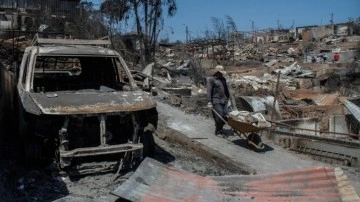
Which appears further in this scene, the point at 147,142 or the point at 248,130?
the point at 248,130

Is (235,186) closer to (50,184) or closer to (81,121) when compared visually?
(81,121)

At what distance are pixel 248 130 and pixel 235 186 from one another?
2967 mm

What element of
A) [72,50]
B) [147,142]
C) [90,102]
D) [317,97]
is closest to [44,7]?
[317,97]

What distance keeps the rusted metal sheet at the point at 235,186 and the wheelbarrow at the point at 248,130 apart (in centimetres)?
247

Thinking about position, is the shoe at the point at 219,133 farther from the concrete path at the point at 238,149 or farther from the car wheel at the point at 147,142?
the car wheel at the point at 147,142

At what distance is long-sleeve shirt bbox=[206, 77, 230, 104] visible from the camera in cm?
992

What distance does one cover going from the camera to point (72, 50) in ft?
25.7

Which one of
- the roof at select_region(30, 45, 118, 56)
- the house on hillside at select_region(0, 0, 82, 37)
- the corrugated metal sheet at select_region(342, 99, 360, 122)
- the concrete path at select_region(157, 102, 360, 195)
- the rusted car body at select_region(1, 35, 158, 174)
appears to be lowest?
the concrete path at select_region(157, 102, 360, 195)

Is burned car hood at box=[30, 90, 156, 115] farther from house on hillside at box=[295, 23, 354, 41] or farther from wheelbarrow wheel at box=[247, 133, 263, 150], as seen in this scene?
house on hillside at box=[295, 23, 354, 41]

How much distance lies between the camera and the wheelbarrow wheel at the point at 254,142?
30.6 ft

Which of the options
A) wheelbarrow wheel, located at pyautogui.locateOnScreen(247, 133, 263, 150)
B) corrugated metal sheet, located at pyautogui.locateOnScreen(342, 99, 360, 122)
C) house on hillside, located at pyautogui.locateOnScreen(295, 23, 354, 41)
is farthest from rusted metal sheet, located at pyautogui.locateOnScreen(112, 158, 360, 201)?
house on hillside, located at pyautogui.locateOnScreen(295, 23, 354, 41)

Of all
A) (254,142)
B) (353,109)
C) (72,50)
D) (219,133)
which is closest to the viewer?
(72,50)

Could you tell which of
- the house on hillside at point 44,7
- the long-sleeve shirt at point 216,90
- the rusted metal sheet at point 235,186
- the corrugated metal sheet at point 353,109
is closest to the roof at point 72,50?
the rusted metal sheet at point 235,186

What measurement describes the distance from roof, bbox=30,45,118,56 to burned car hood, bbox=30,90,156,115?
39.9 inches
